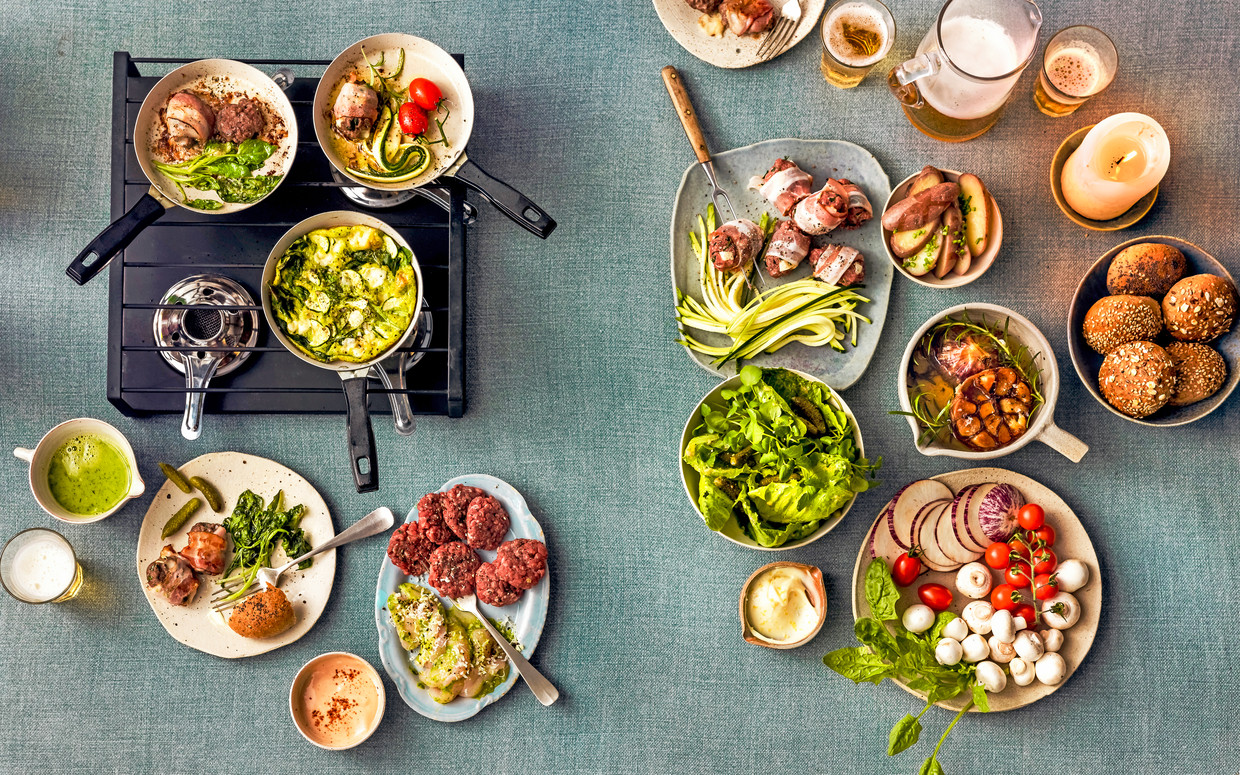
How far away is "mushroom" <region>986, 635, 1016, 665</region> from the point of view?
225 cm

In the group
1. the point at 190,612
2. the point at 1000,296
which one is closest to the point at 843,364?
the point at 1000,296

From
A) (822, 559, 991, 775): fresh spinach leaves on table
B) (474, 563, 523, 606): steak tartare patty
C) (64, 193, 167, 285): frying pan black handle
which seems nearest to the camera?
(64, 193, 167, 285): frying pan black handle

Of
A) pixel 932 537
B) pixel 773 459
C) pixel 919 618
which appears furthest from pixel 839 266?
pixel 919 618

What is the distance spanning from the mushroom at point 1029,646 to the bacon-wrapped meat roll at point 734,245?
4.42 ft

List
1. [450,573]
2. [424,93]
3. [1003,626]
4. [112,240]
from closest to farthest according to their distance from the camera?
[112,240]
[424,93]
[1003,626]
[450,573]

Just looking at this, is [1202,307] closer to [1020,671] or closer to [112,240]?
[1020,671]

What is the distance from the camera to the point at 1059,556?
7.72 ft

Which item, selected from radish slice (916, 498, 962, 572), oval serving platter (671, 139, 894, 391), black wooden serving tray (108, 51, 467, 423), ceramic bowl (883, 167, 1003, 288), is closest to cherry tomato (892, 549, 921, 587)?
radish slice (916, 498, 962, 572)

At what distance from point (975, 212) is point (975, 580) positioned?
108 centimetres

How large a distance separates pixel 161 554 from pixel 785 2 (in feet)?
8.33

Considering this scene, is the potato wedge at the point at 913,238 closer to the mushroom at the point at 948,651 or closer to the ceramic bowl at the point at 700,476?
the ceramic bowl at the point at 700,476

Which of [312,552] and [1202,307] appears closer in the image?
[1202,307]

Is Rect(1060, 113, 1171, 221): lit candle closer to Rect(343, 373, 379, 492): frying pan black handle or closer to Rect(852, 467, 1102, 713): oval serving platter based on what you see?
Rect(852, 467, 1102, 713): oval serving platter

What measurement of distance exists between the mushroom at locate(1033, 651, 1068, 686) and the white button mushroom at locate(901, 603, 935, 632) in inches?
13.2
